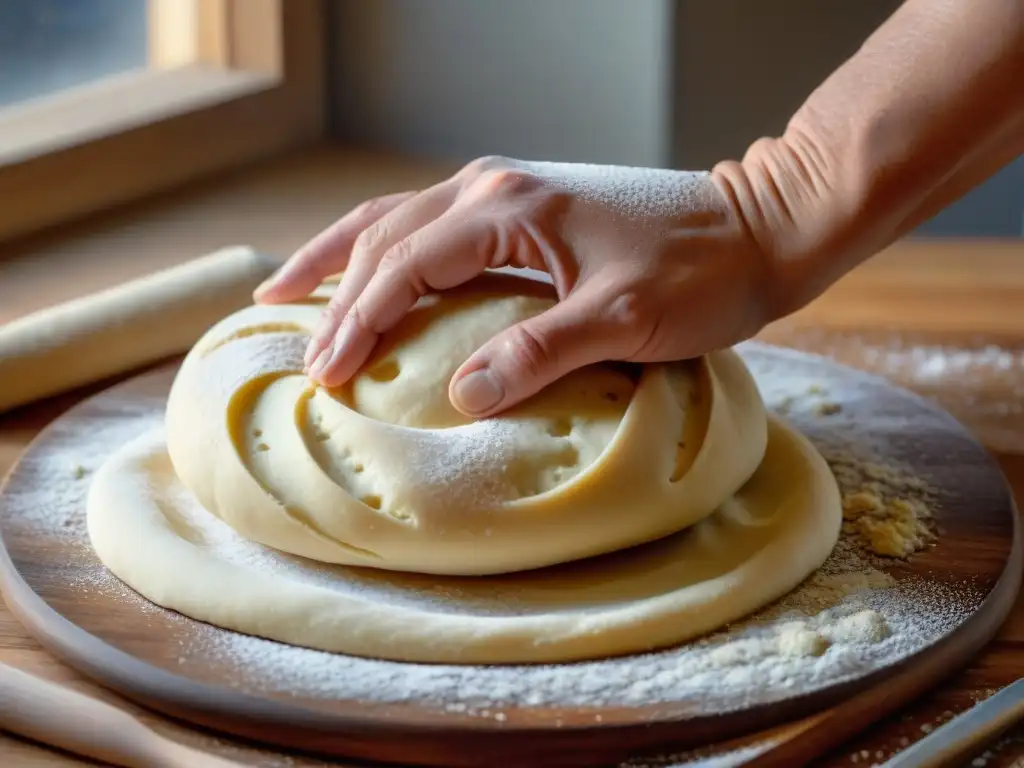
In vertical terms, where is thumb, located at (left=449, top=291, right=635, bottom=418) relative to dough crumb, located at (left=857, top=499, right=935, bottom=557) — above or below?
above

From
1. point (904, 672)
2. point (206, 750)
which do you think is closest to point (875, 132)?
point (904, 672)

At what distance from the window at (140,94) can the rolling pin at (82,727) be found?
1.12 m

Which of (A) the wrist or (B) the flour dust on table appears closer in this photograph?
(B) the flour dust on table

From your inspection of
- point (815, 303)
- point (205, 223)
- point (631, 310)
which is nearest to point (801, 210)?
point (631, 310)

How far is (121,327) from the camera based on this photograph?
1605mm

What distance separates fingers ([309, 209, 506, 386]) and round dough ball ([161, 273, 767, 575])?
0.02m

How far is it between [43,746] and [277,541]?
238 millimetres

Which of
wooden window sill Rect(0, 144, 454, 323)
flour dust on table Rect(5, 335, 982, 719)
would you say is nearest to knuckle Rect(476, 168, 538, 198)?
flour dust on table Rect(5, 335, 982, 719)

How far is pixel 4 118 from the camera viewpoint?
2.13 meters

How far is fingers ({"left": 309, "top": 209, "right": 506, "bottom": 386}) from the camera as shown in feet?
3.90

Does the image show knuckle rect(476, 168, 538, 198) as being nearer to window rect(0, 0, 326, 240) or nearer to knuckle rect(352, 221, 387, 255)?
knuckle rect(352, 221, 387, 255)

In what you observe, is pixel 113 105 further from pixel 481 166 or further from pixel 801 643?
pixel 801 643

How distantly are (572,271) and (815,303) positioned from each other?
31.2 inches

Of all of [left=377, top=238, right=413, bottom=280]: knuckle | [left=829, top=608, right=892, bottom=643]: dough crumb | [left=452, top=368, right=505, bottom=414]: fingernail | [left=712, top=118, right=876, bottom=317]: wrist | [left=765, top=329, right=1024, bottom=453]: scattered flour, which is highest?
[left=712, top=118, right=876, bottom=317]: wrist
